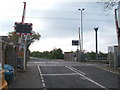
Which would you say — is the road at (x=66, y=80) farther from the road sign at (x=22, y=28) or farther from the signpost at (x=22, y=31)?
the road sign at (x=22, y=28)

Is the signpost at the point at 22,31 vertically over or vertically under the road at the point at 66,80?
over

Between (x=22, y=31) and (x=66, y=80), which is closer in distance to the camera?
(x=66, y=80)

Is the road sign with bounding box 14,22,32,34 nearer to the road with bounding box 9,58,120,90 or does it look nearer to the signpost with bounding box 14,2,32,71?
the signpost with bounding box 14,2,32,71

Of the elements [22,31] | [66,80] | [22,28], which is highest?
[22,28]

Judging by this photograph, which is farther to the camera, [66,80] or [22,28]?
[22,28]

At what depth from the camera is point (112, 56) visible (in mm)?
24656

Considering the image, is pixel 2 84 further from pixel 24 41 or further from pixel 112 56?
pixel 112 56

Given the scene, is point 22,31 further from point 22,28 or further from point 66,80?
point 66,80

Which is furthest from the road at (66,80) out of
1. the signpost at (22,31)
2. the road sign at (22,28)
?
the road sign at (22,28)

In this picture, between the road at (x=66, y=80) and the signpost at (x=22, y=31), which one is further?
the signpost at (x=22, y=31)

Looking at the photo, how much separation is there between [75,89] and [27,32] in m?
8.56

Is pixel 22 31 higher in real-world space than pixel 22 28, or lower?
lower

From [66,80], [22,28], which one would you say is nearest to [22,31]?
[22,28]

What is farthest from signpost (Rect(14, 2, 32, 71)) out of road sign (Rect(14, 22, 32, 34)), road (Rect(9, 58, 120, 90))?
road (Rect(9, 58, 120, 90))
